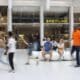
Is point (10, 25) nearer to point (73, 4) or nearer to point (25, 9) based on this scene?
point (25, 9)

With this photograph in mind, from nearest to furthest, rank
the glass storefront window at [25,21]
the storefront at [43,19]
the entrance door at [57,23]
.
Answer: the storefront at [43,19]
the glass storefront window at [25,21]
the entrance door at [57,23]

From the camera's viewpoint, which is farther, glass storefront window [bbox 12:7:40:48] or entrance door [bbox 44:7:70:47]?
entrance door [bbox 44:7:70:47]

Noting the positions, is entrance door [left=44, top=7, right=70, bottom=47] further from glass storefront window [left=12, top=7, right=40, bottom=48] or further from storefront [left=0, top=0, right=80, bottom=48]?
glass storefront window [left=12, top=7, right=40, bottom=48]

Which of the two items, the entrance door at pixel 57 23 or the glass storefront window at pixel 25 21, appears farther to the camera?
the entrance door at pixel 57 23

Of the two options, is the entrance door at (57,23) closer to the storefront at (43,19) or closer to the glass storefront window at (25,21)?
the storefront at (43,19)

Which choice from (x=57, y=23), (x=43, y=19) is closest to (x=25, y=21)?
(x=43, y=19)

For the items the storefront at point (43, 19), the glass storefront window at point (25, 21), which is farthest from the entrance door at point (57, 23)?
the glass storefront window at point (25, 21)

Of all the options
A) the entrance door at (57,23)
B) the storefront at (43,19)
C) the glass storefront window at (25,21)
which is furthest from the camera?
the entrance door at (57,23)

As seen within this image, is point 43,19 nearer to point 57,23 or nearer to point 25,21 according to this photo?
point 57,23

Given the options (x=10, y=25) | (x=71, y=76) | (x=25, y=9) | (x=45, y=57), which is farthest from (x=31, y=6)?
(x=71, y=76)

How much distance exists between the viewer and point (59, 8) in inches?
1184

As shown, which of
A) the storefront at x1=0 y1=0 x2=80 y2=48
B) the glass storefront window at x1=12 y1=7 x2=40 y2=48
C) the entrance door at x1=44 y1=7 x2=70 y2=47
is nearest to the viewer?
the storefront at x1=0 y1=0 x2=80 y2=48

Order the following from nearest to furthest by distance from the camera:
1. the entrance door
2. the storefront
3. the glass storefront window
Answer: the storefront → the glass storefront window → the entrance door

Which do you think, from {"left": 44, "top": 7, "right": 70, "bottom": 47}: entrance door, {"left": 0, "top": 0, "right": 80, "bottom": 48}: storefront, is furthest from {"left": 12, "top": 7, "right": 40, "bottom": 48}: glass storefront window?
{"left": 44, "top": 7, "right": 70, "bottom": 47}: entrance door
